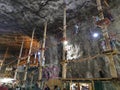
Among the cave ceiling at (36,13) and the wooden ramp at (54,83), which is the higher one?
the cave ceiling at (36,13)

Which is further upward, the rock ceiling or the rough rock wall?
the rock ceiling

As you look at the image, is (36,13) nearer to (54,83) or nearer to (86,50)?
(86,50)

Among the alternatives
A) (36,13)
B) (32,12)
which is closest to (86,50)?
(36,13)

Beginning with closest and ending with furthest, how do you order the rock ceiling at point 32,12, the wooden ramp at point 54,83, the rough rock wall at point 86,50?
1. the wooden ramp at point 54,83
2. the rough rock wall at point 86,50
3. the rock ceiling at point 32,12

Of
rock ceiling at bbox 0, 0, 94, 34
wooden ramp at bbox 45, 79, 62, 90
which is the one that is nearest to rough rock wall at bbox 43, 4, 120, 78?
rock ceiling at bbox 0, 0, 94, 34

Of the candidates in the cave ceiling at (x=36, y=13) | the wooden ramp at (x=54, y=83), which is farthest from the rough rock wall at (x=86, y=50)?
the wooden ramp at (x=54, y=83)

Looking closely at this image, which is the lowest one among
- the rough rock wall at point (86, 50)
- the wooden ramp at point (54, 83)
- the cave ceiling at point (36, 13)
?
the wooden ramp at point (54, 83)

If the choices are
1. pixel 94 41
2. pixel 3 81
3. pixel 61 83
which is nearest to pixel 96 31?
pixel 94 41

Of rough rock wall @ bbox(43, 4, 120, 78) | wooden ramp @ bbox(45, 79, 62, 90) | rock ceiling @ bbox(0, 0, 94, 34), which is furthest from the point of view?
rock ceiling @ bbox(0, 0, 94, 34)

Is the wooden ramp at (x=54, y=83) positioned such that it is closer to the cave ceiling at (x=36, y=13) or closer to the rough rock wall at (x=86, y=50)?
the rough rock wall at (x=86, y=50)

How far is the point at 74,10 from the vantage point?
511 inches

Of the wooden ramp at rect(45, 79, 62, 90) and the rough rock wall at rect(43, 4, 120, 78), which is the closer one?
the wooden ramp at rect(45, 79, 62, 90)

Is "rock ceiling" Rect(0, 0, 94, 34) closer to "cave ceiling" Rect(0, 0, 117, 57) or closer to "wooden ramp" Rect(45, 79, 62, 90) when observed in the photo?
"cave ceiling" Rect(0, 0, 117, 57)

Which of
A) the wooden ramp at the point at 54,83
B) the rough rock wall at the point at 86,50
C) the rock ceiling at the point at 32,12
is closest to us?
the wooden ramp at the point at 54,83
